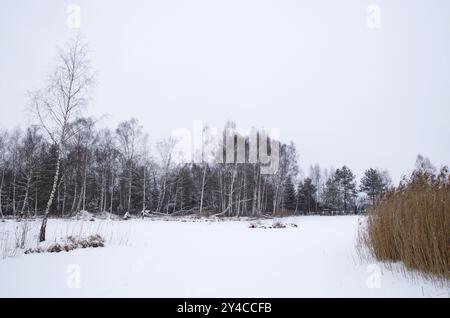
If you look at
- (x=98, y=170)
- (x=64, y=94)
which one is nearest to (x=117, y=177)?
(x=98, y=170)

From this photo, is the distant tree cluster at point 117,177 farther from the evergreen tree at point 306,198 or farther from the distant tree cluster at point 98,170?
the evergreen tree at point 306,198

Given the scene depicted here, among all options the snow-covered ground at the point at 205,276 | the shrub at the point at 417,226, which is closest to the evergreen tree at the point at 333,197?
the snow-covered ground at the point at 205,276

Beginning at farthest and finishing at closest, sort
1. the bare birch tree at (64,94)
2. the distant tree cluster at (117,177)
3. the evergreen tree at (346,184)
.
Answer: the evergreen tree at (346,184) < the distant tree cluster at (117,177) < the bare birch tree at (64,94)

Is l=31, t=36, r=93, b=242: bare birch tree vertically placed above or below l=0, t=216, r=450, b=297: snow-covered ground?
above

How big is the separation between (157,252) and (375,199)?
16.1ft

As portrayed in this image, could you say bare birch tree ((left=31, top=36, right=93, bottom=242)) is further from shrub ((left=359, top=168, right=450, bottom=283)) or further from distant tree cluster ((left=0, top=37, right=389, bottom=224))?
shrub ((left=359, top=168, right=450, bottom=283))

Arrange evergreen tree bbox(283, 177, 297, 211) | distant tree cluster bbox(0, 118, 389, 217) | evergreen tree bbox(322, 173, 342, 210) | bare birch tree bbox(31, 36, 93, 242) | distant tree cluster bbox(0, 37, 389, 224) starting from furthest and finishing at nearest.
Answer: evergreen tree bbox(322, 173, 342, 210)
evergreen tree bbox(283, 177, 297, 211)
distant tree cluster bbox(0, 118, 389, 217)
distant tree cluster bbox(0, 37, 389, 224)
bare birch tree bbox(31, 36, 93, 242)

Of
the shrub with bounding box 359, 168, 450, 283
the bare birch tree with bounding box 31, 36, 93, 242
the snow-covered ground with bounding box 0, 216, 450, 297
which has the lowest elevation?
the snow-covered ground with bounding box 0, 216, 450, 297

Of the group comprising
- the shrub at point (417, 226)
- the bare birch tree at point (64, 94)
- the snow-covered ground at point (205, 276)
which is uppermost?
the bare birch tree at point (64, 94)

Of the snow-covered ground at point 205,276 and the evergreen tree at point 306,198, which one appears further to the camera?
the evergreen tree at point 306,198

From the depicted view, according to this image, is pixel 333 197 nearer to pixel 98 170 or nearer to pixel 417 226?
pixel 98 170

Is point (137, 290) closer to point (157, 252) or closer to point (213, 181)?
point (157, 252)

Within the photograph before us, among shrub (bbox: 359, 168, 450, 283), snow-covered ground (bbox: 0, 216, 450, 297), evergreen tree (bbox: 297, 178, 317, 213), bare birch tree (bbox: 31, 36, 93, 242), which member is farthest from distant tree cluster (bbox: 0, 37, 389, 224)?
shrub (bbox: 359, 168, 450, 283)

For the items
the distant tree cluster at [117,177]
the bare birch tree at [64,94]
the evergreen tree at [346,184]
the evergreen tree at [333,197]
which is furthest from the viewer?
the evergreen tree at [346,184]
